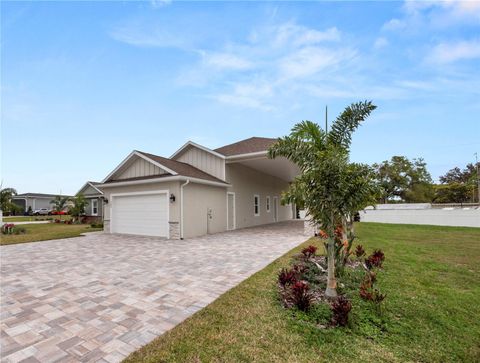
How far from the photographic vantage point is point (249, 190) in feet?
54.3

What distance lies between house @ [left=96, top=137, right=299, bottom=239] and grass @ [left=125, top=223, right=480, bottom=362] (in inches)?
275

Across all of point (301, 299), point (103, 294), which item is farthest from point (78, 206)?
point (301, 299)

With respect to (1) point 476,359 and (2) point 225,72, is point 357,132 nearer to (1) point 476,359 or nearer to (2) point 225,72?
(1) point 476,359

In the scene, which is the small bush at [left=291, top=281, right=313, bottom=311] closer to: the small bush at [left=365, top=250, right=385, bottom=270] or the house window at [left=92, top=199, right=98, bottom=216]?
the small bush at [left=365, top=250, right=385, bottom=270]

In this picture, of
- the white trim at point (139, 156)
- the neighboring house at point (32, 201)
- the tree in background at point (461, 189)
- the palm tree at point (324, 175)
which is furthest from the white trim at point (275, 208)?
the neighboring house at point (32, 201)

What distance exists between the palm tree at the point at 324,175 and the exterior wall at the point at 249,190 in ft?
32.2

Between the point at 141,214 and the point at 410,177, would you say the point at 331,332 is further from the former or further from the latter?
the point at 410,177

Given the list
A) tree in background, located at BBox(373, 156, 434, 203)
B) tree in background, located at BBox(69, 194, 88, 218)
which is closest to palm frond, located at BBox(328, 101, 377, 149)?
tree in background, located at BBox(69, 194, 88, 218)

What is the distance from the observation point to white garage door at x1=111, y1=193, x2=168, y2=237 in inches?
439

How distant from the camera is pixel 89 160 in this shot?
18688mm

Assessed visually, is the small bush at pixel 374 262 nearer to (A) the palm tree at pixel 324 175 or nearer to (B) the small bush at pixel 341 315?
(A) the palm tree at pixel 324 175

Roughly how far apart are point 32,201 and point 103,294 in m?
47.1

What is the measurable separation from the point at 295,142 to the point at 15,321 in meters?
4.89

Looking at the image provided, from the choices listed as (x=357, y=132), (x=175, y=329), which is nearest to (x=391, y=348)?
(x=175, y=329)
